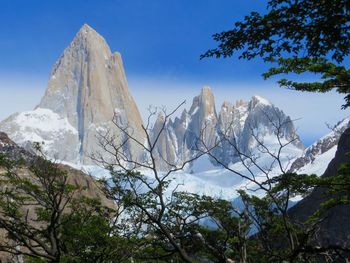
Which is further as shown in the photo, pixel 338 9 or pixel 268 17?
pixel 268 17

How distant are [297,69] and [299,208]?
85.8 metres

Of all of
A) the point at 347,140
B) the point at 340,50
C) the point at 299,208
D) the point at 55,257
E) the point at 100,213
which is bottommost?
the point at 55,257

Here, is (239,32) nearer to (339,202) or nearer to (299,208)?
(339,202)

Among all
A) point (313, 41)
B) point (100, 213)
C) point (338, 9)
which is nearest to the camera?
point (338, 9)

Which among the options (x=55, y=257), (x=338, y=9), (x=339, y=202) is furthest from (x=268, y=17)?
(x=339, y=202)

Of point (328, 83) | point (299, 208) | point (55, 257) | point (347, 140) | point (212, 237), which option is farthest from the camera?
point (347, 140)

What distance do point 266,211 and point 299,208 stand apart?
68.9 meters

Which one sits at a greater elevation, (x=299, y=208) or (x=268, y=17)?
(x=299, y=208)

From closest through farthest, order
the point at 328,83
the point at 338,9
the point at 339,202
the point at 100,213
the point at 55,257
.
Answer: the point at 338,9, the point at 55,257, the point at 328,83, the point at 339,202, the point at 100,213

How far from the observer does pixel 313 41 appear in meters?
8.82

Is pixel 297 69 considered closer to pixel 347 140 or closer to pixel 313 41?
pixel 313 41

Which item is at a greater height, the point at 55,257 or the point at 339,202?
the point at 339,202

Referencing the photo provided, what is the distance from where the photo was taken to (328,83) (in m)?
16.6

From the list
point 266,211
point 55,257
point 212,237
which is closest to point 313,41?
point 55,257
